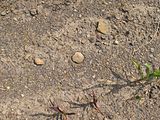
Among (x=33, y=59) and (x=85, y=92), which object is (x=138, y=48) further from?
(x=33, y=59)

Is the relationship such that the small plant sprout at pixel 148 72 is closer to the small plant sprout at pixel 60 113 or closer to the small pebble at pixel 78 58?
the small pebble at pixel 78 58

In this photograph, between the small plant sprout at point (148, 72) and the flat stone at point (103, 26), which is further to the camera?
the flat stone at point (103, 26)

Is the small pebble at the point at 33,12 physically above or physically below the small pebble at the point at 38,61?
above

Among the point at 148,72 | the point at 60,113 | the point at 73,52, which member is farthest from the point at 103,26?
the point at 60,113

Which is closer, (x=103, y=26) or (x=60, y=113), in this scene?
(x=60, y=113)

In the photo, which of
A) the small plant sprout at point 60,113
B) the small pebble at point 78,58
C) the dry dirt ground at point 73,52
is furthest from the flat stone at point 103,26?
the small plant sprout at point 60,113

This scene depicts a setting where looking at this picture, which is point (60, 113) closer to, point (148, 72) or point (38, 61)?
point (38, 61)
